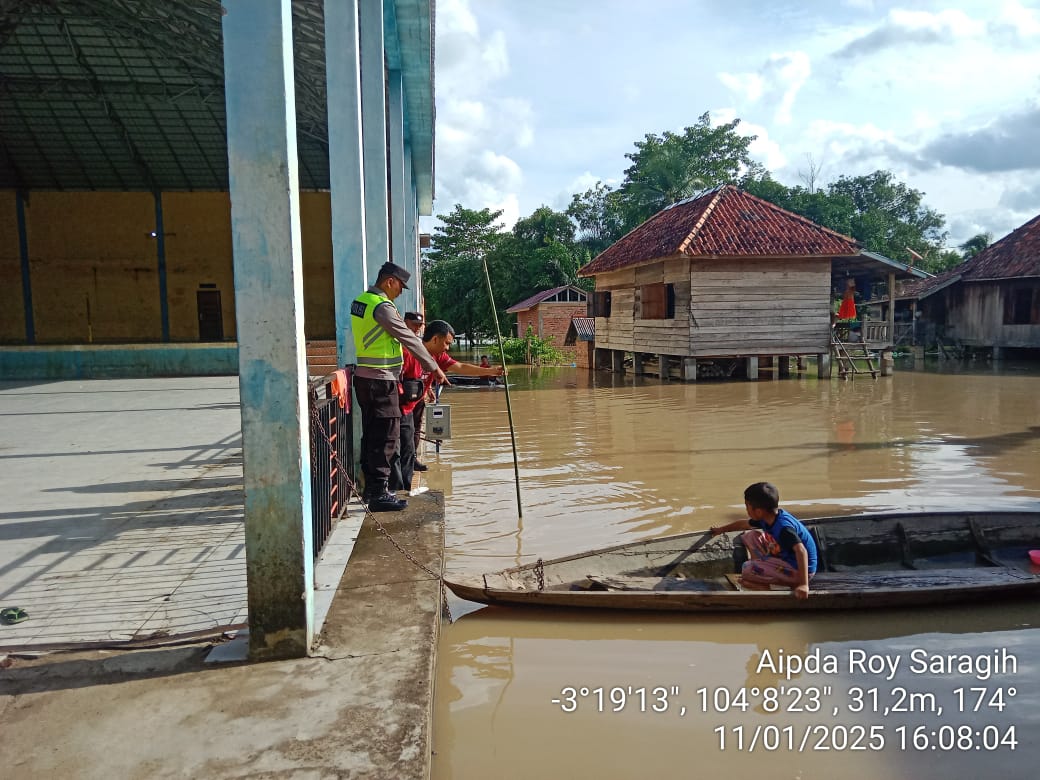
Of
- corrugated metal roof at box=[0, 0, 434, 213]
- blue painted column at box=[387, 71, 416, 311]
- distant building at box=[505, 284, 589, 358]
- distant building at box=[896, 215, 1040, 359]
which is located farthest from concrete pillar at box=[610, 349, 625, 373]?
blue painted column at box=[387, 71, 416, 311]

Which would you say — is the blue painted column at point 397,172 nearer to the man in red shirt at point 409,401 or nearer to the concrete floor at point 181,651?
the man in red shirt at point 409,401

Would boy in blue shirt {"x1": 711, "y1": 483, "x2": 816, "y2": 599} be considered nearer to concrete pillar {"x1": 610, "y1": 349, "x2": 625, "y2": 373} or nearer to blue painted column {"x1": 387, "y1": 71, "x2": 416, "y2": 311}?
blue painted column {"x1": 387, "y1": 71, "x2": 416, "y2": 311}

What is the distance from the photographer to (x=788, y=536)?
4.93 m

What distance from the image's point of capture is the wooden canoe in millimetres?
4613

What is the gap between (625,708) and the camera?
379 cm

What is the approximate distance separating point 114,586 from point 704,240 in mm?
17168

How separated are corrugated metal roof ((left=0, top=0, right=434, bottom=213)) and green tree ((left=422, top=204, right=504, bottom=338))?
1636cm

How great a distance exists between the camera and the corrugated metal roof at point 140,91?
455 inches

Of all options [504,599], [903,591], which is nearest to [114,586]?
[504,599]

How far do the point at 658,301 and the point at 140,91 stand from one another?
43.8 ft

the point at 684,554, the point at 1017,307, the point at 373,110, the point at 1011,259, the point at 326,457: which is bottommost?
the point at 684,554

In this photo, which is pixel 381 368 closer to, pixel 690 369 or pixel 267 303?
pixel 267 303

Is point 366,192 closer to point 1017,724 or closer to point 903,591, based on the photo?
point 903,591

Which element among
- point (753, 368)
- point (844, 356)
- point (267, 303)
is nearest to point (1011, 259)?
point (844, 356)
